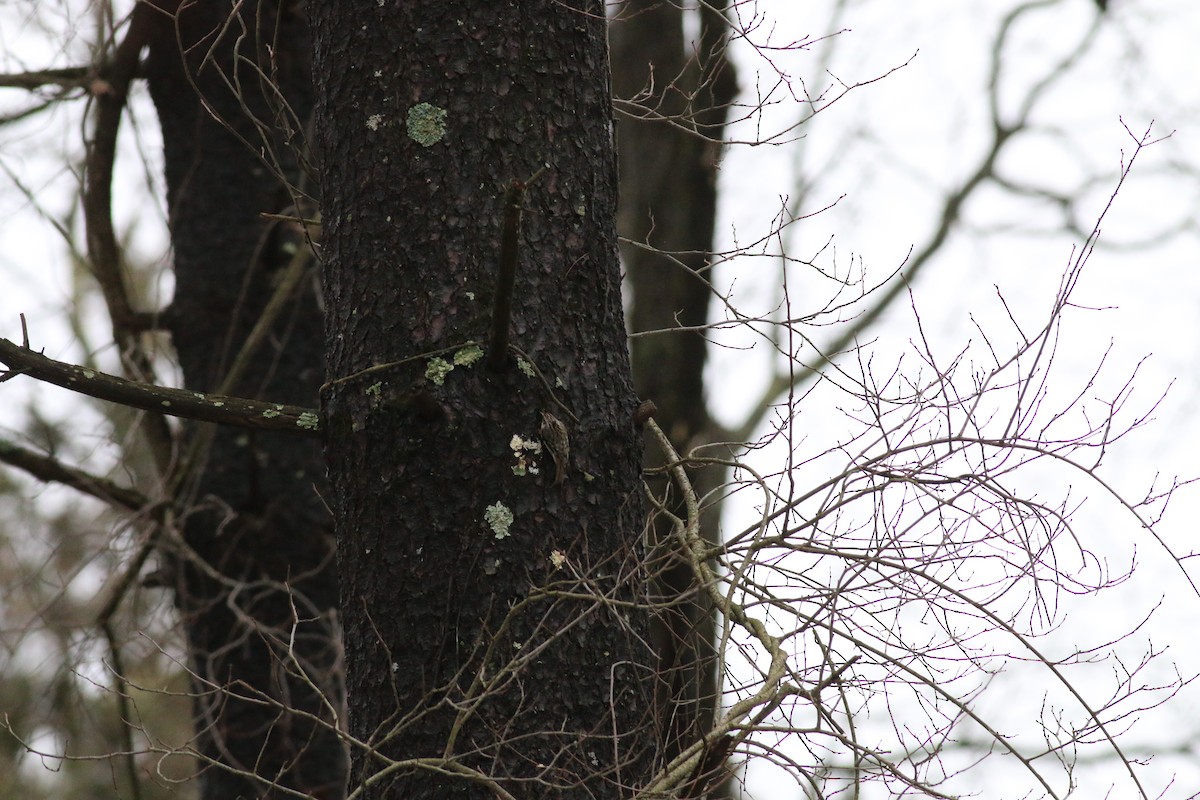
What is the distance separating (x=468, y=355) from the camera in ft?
6.99

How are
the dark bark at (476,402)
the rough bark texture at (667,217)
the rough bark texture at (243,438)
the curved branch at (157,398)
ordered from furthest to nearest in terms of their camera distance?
the rough bark texture at (667,217), the rough bark texture at (243,438), the curved branch at (157,398), the dark bark at (476,402)

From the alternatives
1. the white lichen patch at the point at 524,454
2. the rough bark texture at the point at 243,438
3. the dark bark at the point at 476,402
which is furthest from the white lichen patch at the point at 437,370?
the rough bark texture at the point at 243,438

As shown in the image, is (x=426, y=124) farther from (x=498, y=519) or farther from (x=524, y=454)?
(x=498, y=519)

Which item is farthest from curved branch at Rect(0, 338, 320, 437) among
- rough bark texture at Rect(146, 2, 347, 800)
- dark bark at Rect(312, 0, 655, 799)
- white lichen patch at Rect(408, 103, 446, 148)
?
rough bark texture at Rect(146, 2, 347, 800)

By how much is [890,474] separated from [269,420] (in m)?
1.13

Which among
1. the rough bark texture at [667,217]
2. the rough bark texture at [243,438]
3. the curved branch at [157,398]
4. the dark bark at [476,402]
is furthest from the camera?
the rough bark texture at [667,217]

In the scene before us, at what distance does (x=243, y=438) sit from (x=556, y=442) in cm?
250

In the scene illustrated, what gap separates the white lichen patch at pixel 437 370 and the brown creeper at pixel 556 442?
186 millimetres

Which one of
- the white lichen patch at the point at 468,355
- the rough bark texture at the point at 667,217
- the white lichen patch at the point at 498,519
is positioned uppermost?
the rough bark texture at the point at 667,217

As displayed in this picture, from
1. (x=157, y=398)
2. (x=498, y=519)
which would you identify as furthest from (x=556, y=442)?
(x=157, y=398)

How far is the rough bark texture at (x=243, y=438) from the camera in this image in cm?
408

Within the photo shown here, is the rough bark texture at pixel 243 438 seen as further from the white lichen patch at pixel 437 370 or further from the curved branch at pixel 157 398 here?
the white lichen patch at pixel 437 370

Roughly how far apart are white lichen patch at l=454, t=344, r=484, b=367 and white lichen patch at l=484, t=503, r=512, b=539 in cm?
25

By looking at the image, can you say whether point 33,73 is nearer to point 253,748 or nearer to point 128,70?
point 128,70
